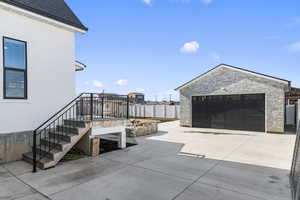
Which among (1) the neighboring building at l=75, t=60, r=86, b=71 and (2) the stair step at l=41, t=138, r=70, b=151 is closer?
(2) the stair step at l=41, t=138, r=70, b=151

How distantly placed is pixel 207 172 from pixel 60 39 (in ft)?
21.4

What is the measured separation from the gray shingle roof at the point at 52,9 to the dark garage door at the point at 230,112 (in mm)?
9515

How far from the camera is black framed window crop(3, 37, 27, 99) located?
4797 millimetres

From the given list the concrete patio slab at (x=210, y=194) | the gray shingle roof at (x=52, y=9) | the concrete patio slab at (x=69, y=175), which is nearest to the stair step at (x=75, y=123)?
the concrete patio slab at (x=69, y=175)

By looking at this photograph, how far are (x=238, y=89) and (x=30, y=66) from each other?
11383 millimetres

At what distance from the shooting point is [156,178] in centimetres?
370

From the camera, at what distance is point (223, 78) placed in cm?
1166

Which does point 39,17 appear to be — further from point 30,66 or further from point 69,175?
point 69,175

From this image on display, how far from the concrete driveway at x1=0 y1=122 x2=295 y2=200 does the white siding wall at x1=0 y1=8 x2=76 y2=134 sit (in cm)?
136

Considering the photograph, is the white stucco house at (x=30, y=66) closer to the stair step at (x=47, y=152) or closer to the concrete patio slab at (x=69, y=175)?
the stair step at (x=47, y=152)

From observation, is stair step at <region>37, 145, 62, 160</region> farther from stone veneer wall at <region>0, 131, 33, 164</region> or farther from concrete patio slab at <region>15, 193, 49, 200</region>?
concrete patio slab at <region>15, 193, 49, 200</region>

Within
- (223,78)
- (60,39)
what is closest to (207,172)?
(60,39)

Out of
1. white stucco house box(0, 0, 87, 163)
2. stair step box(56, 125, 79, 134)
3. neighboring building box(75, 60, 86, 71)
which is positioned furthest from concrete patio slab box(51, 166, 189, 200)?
neighboring building box(75, 60, 86, 71)

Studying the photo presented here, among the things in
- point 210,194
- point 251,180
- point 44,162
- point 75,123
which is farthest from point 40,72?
point 251,180
